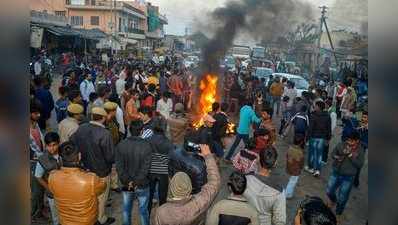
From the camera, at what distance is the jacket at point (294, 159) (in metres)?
6.57

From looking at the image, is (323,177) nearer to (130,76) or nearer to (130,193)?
(130,193)

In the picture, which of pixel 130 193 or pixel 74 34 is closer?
Result: pixel 130 193

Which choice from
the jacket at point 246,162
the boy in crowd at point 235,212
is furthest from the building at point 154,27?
the boy in crowd at point 235,212

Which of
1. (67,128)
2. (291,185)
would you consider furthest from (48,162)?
(291,185)

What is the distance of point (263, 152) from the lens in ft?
15.1

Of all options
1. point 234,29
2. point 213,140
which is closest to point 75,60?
point 234,29

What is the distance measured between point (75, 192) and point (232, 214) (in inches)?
64.1

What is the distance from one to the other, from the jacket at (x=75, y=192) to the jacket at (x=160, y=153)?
4.20 ft

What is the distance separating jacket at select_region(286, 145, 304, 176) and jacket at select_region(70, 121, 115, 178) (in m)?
2.90

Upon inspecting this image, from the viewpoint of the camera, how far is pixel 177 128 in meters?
7.68
